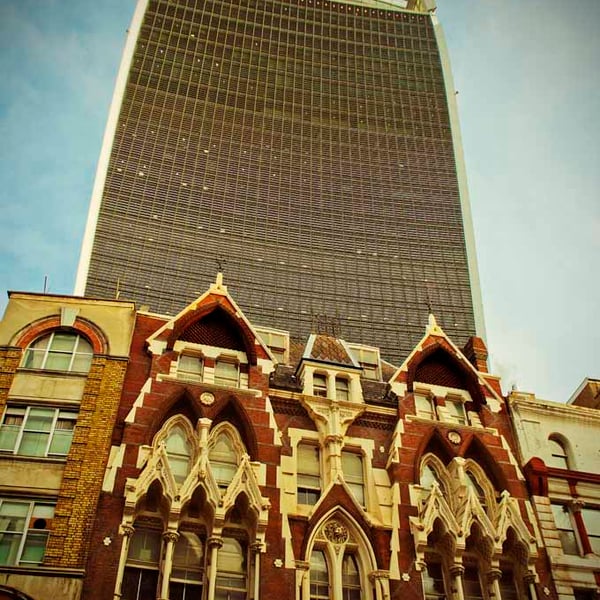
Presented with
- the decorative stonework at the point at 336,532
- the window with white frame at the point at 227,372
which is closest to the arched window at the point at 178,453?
the window with white frame at the point at 227,372

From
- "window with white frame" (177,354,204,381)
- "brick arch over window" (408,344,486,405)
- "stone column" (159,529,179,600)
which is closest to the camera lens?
"stone column" (159,529,179,600)

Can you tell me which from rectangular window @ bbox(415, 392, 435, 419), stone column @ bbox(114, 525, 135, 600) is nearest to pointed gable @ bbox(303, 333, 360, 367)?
rectangular window @ bbox(415, 392, 435, 419)

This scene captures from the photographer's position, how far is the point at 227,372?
106 feet

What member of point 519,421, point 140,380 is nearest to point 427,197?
point 519,421

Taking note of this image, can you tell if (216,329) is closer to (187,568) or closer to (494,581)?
(187,568)

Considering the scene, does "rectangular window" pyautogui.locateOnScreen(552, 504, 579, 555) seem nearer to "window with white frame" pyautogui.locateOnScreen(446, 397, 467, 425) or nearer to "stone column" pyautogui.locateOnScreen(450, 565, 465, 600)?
"window with white frame" pyautogui.locateOnScreen(446, 397, 467, 425)

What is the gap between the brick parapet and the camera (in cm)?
2516

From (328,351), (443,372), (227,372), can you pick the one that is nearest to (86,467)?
(227,372)

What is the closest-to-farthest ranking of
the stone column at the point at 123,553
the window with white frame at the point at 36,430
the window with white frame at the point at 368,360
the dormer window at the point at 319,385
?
the stone column at the point at 123,553, the window with white frame at the point at 36,430, the dormer window at the point at 319,385, the window with white frame at the point at 368,360

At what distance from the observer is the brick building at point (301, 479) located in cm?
2652

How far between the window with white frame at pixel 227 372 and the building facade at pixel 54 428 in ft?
12.2

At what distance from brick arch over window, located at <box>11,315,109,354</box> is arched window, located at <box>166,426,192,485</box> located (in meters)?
4.47

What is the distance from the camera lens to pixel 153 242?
282ft

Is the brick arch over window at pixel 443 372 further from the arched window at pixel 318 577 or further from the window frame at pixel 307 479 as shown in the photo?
the arched window at pixel 318 577
